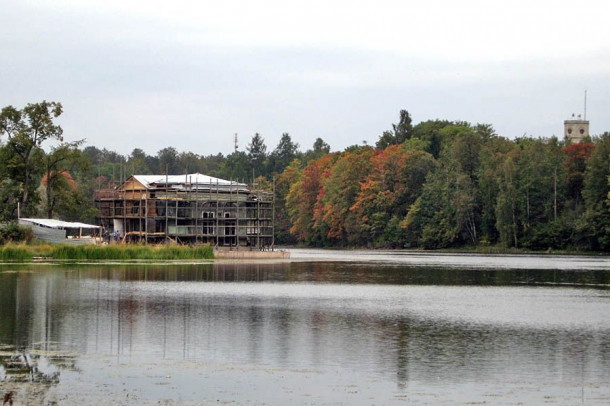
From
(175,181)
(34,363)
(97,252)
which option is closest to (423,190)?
(175,181)

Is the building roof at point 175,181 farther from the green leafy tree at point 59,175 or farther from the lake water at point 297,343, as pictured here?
the lake water at point 297,343

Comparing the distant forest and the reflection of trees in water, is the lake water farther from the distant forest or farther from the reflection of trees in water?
the distant forest

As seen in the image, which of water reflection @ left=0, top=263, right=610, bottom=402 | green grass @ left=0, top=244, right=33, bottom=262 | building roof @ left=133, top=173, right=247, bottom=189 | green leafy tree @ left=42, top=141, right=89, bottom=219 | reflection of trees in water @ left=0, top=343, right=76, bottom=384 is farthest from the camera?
building roof @ left=133, top=173, right=247, bottom=189

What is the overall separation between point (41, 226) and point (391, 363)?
65.3 m

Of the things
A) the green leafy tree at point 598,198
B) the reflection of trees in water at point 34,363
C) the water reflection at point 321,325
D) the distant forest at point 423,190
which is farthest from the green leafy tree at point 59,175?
the reflection of trees in water at point 34,363

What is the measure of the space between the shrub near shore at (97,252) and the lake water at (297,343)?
65.0ft

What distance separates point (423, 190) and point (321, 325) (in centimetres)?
10889

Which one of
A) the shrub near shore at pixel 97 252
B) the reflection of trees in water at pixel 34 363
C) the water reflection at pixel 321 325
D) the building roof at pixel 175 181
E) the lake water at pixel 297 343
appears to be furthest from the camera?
the building roof at pixel 175 181

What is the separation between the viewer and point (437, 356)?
90.3ft

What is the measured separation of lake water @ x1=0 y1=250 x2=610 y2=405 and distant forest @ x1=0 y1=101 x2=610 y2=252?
41309 millimetres

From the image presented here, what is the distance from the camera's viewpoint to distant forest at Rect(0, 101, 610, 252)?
9612 cm


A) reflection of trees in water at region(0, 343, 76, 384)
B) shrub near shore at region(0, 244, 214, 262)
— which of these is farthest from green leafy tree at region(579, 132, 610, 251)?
reflection of trees in water at region(0, 343, 76, 384)

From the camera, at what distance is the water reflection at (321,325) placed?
26094 millimetres

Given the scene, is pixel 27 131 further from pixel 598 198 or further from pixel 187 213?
pixel 598 198
